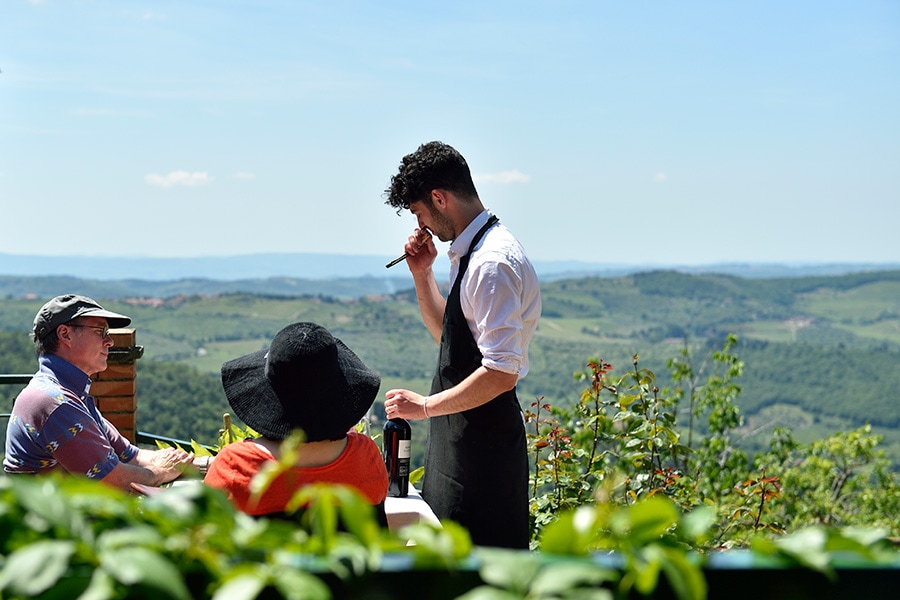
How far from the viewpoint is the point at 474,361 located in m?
2.78

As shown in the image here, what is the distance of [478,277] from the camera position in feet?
8.71

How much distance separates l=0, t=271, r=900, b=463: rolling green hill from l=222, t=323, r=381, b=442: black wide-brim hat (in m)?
A: 24.4

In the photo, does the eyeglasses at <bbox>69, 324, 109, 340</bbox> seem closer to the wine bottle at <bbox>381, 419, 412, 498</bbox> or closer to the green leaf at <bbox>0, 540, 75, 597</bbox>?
the wine bottle at <bbox>381, 419, 412, 498</bbox>

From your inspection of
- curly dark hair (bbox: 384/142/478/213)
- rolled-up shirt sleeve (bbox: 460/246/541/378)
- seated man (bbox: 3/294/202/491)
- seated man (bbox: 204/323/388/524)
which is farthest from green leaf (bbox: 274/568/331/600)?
seated man (bbox: 3/294/202/491)

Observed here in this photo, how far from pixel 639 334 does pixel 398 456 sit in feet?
338

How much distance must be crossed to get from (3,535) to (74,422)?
2.13 meters

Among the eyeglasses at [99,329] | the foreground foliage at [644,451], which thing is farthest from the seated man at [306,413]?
the eyeglasses at [99,329]

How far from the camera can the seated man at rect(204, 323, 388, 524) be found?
2.19 metres

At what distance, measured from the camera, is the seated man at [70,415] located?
2828mm

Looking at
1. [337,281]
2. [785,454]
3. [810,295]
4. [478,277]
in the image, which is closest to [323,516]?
[478,277]

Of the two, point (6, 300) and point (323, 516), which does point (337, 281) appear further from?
point (323, 516)

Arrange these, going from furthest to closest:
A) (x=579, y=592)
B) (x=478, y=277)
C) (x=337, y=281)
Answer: (x=337, y=281), (x=478, y=277), (x=579, y=592)

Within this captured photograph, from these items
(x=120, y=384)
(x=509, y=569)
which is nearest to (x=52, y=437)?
(x=120, y=384)

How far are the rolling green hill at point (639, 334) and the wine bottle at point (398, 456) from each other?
78.5ft
